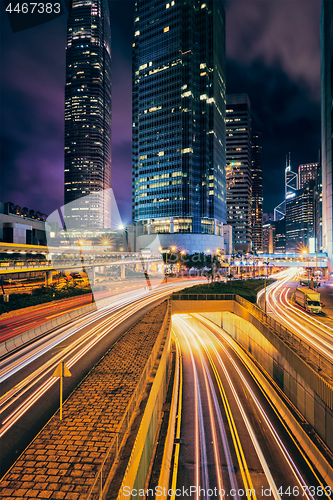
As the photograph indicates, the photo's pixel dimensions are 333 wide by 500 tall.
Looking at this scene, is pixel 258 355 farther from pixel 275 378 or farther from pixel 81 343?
pixel 81 343

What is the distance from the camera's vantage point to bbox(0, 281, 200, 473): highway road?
10.7 metres

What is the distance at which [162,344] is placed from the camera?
18531 millimetres

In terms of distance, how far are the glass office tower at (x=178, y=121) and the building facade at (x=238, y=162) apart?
188 ft

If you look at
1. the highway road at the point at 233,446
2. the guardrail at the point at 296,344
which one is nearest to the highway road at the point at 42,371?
the highway road at the point at 233,446

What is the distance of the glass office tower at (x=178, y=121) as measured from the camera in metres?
115

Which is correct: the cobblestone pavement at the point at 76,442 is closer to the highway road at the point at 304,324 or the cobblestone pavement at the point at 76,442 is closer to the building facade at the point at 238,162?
the highway road at the point at 304,324

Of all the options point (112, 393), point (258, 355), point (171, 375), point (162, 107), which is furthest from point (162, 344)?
point (162, 107)

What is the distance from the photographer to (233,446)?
1345 cm

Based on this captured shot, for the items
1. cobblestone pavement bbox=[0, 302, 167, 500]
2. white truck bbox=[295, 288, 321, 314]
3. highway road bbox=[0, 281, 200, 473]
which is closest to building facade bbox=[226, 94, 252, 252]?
white truck bbox=[295, 288, 321, 314]

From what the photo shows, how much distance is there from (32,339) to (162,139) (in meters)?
118

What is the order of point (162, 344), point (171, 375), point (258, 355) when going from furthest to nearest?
point (258, 355)
point (171, 375)
point (162, 344)

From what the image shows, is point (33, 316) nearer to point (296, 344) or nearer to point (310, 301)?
point (296, 344)

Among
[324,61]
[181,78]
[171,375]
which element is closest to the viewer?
[171,375]

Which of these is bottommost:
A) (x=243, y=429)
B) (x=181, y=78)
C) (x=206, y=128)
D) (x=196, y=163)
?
(x=243, y=429)
